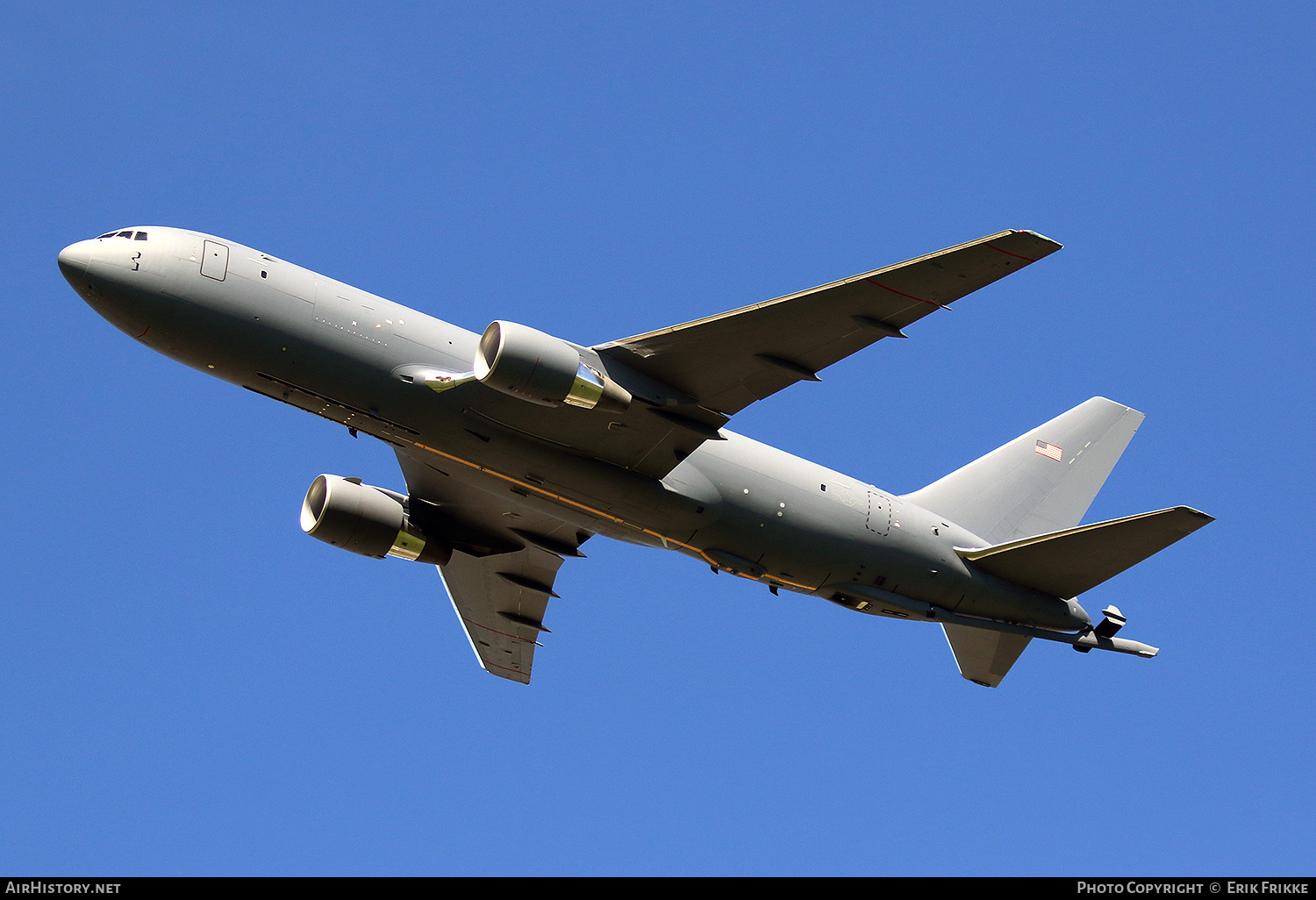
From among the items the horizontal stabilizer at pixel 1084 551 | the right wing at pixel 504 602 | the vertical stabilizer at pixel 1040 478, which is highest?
the vertical stabilizer at pixel 1040 478

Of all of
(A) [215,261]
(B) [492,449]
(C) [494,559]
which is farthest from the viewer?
(C) [494,559]

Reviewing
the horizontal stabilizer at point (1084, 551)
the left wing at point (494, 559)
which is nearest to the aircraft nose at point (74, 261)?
the left wing at point (494, 559)

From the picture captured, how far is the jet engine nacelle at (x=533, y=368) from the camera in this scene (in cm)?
2616

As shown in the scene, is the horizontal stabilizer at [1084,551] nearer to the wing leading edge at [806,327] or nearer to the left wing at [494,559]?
the wing leading edge at [806,327]

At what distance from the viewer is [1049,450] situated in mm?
37344

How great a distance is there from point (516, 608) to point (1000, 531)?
50.2 ft

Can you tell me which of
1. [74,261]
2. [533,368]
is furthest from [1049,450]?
[74,261]

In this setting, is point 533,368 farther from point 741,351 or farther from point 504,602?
point 504,602

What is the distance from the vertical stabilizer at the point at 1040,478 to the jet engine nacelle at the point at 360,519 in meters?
14.5

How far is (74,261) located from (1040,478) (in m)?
26.9

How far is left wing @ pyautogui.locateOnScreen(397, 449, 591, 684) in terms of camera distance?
3500 cm

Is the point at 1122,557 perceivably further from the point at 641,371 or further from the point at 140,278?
the point at 140,278

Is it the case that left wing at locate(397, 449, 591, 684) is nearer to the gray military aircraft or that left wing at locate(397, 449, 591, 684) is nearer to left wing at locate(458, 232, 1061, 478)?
the gray military aircraft

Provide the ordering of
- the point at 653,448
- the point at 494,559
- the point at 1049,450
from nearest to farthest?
1. the point at 653,448
2. the point at 1049,450
3. the point at 494,559
